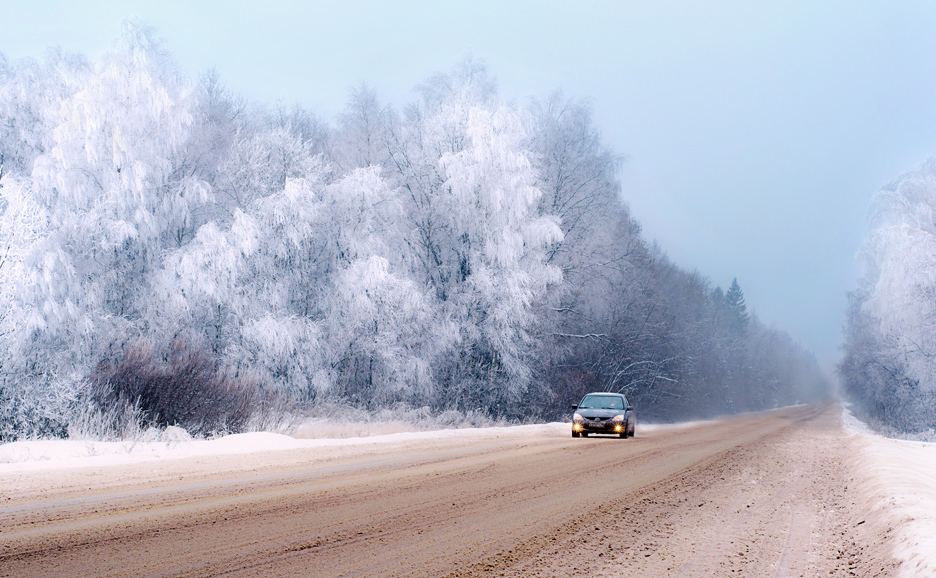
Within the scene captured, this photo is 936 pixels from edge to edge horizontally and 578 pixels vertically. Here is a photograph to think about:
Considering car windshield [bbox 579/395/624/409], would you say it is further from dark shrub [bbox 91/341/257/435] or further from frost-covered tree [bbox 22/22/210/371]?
frost-covered tree [bbox 22/22/210/371]

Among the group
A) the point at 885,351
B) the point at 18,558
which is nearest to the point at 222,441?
the point at 18,558

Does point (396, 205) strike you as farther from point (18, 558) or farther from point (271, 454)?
point (18, 558)

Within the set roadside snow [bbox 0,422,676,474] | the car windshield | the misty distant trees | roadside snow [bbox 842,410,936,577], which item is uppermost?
the misty distant trees

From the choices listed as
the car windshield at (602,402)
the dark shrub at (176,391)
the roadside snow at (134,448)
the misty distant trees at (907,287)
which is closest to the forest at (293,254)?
the dark shrub at (176,391)

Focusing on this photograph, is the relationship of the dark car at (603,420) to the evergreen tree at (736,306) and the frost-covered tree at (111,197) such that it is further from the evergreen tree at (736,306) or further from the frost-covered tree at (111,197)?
the evergreen tree at (736,306)

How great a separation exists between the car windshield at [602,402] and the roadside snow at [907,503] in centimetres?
927

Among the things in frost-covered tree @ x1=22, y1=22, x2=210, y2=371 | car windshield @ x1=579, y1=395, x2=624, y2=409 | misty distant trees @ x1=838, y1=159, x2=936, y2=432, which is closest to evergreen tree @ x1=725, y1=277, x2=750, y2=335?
misty distant trees @ x1=838, y1=159, x2=936, y2=432

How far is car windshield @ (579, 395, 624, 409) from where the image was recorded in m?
24.3

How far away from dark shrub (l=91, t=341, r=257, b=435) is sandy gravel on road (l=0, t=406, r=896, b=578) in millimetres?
5350

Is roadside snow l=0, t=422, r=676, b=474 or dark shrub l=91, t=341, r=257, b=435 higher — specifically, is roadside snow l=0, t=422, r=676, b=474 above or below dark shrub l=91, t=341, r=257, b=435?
below

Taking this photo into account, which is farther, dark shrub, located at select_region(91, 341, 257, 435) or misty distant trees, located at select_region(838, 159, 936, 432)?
misty distant trees, located at select_region(838, 159, 936, 432)

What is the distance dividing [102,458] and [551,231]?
67.8 feet

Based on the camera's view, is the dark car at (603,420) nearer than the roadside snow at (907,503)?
No

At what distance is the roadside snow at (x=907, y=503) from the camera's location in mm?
5906
